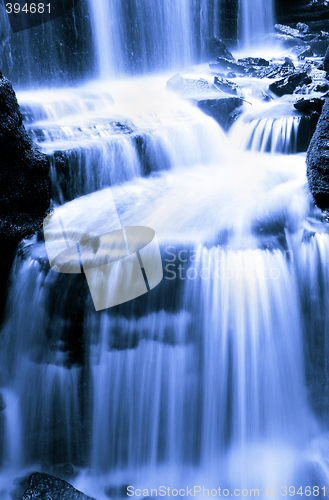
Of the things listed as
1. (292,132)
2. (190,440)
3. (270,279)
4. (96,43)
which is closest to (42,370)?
(190,440)

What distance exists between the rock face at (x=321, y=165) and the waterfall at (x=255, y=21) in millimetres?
9723

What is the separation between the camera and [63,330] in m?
2.86

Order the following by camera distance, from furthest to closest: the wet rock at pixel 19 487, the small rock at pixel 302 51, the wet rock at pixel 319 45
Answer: the wet rock at pixel 319 45
the small rock at pixel 302 51
the wet rock at pixel 19 487

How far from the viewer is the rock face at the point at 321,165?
3.73 m

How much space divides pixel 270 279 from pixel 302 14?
42.9 ft

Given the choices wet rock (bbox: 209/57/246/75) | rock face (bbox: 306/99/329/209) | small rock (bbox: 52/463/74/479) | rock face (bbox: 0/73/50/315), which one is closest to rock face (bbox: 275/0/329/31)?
wet rock (bbox: 209/57/246/75)

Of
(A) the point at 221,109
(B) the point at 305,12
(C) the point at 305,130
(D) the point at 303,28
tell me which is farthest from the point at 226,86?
(B) the point at 305,12

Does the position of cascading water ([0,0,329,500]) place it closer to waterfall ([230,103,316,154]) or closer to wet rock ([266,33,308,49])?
waterfall ([230,103,316,154])

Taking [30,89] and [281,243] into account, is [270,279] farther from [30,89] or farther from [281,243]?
[30,89]

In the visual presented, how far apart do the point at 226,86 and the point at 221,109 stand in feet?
4.57

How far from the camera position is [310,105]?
5547 millimetres

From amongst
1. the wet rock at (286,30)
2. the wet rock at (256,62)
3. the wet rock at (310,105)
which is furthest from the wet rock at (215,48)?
the wet rock at (310,105)

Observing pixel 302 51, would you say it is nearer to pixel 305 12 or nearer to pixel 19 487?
pixel 305 12

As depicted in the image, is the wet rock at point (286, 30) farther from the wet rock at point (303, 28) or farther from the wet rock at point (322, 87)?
the wet rock at point (322, 87)
